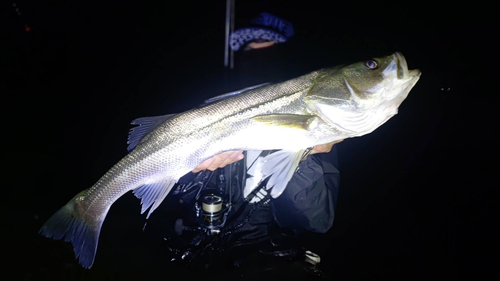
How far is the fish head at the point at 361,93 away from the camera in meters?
1.19

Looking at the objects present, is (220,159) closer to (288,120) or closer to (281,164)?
(281,164)

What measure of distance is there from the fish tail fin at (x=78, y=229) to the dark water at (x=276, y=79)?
1007mm

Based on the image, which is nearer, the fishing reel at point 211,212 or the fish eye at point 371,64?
the fish eye at point 371,64

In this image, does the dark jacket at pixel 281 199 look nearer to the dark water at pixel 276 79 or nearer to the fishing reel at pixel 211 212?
the fishing reel at pixel 211 212

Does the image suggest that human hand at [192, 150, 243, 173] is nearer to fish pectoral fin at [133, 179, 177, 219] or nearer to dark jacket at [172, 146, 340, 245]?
fish pectoral fin at [133, 179, 177, 219]

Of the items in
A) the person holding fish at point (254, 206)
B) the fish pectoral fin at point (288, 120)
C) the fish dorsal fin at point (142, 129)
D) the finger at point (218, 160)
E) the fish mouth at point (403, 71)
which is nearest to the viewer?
the fish mouth at point (403, 71)

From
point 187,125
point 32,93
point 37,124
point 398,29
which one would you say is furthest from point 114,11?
point 187,125

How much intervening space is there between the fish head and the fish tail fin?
158 cm

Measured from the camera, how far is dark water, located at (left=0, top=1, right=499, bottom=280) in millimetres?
2932

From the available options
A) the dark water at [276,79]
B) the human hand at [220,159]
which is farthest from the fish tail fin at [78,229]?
the dark water at [276,79]

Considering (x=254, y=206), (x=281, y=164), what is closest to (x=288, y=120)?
(x=281, y=164)

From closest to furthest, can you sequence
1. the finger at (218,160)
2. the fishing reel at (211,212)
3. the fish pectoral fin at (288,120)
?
the fish pectoral fin at (288,120) < the finger at (218,160) < the fishing reel at (211,212)

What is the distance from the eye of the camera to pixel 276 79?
304 cm

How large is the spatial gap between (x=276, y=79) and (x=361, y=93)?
1911 millimetres
